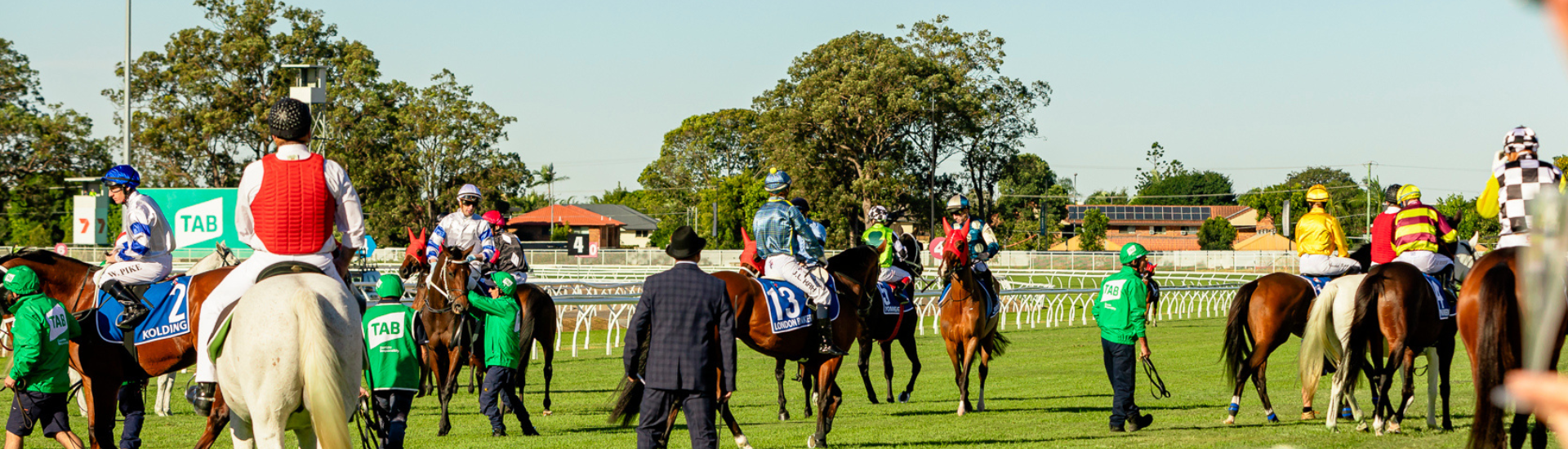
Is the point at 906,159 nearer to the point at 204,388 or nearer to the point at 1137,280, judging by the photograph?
the point at 1137,280

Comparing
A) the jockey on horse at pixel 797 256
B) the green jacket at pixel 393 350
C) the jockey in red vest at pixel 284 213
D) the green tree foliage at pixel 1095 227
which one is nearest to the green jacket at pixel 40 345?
the green jacket at pixel 393 350

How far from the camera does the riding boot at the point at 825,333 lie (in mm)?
8766

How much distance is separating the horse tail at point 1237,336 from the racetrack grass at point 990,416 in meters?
0.45

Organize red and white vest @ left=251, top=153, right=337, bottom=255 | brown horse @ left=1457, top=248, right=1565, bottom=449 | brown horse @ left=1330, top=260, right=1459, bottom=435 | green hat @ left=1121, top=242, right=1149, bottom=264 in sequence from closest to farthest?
red and white vest @ left=251, top=153, right=337, bottom=255 → brown horse @ left=1457, top=248, right=1565, bottom=449 → brown horse @ left=1330, top=260, right=1459, bottom=435 → green hat @ left=1121, top=242, right=1149, bottom=264

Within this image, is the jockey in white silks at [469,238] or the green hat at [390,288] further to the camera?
the jockey in white silks at [469,238]

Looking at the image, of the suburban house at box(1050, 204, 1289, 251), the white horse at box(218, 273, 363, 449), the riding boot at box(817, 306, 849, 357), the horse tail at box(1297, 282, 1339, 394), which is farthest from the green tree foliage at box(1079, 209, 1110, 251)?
the white horse at box(218, 273, 363, 449)

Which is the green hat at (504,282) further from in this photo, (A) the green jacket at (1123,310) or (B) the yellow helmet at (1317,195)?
(B) the yellow helmet at (1317,195)

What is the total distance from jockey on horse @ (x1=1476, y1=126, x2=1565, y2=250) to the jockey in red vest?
6123 millimetres

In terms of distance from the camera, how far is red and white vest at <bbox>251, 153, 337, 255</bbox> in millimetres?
5055

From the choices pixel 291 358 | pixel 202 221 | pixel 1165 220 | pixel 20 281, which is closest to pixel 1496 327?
pixel 291 358

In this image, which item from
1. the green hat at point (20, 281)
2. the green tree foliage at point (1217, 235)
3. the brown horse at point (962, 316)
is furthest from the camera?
the green tree foliage at point (1217, 235)

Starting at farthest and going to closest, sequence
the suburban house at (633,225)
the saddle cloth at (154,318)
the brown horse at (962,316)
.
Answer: the suburban house at (633,225) → the brown horse at (962,316) → the saddle cloth at (154,318)

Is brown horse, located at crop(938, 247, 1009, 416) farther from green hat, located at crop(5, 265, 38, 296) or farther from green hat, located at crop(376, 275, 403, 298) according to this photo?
green hat, located at crop(5, 265, 38, 296)

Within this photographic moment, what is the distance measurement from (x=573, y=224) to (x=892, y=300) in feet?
273
